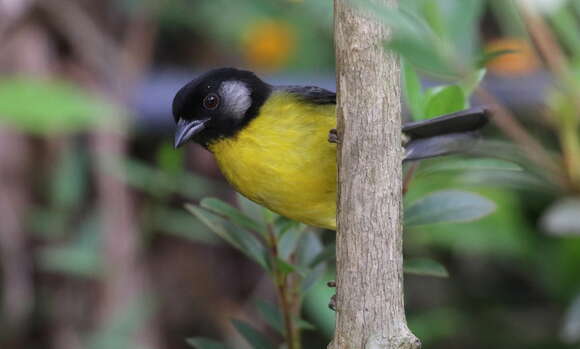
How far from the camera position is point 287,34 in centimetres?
407

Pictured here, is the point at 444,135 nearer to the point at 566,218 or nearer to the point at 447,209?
the point at 566,218

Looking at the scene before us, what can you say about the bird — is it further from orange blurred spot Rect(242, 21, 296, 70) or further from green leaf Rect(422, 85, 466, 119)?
orange blurred spot Rect(242, 21, 296, 70)

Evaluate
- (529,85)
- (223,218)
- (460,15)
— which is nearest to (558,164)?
(460,15)

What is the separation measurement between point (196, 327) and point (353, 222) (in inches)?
101

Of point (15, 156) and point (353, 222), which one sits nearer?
point (353, 222)

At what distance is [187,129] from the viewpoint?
238 centimetres

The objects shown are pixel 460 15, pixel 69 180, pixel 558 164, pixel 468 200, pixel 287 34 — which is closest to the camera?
pixel 460 15

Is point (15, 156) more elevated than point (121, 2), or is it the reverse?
point (121, 2)

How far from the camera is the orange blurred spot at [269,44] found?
3992mm

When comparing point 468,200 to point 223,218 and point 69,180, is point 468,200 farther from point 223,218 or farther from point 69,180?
point 69,180

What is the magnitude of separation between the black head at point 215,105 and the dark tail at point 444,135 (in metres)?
0.48

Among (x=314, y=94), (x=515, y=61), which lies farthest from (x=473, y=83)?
(x=515, y=61)

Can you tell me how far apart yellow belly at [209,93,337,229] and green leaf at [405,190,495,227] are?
42cm

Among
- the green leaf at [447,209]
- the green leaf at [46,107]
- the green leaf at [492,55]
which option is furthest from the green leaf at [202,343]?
the green leaf at [46,107]
